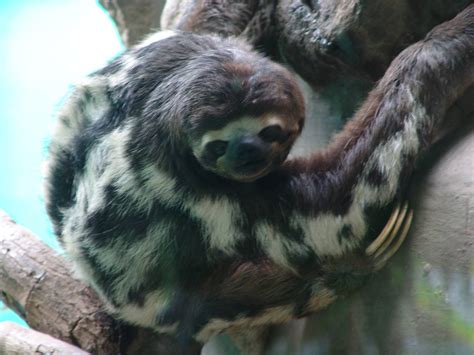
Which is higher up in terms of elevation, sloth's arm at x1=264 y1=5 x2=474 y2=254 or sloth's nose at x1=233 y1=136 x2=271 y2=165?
sloth's nose at x1=233 y1=136 x2=271 y2=165

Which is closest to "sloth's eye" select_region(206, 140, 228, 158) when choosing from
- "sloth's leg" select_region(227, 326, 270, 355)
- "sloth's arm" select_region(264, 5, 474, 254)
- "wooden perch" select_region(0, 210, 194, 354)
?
"sloth's arm" select_region(264, 5, 474, 254)

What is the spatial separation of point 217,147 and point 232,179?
18cm

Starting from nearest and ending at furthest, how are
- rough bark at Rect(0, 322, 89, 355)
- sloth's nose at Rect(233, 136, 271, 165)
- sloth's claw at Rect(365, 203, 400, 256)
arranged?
1. sloth's nose at Rect(233, 136, 271, 165)
2. sloth's claw at Rect(365, 203, 400, 256)
3. rough bark at Rect(0, 322, 89, 355)

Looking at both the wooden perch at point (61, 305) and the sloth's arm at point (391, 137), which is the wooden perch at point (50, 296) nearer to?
the wooden perch at point (61, 305)

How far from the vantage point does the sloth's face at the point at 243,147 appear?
268cm

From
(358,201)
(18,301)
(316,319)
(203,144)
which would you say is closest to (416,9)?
(358,201)

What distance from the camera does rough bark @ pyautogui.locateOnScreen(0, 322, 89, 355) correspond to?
3250 millimetres

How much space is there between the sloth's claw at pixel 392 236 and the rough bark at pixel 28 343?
150 cm

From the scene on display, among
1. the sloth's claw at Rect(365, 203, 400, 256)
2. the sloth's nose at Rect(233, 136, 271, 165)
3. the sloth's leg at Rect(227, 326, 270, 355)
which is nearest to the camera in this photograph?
the sloth's nose at Rect(233, 136, 271, 165)

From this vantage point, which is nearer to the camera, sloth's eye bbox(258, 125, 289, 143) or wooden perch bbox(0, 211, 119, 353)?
sloth's eye bbox(258, 125, 289, 143)

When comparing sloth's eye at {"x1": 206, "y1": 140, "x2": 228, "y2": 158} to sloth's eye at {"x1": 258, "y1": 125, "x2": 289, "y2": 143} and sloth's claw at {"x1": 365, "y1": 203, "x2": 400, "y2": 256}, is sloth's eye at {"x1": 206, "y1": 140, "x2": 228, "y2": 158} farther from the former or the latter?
sloth's claw at {"x1": 365, "y1": 203, "x2": 400, "y2": 256}

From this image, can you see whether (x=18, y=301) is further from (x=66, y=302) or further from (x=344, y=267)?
(x=344, y=267)

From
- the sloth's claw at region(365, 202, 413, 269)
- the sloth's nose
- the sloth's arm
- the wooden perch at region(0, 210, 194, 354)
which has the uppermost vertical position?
the sloth's nose

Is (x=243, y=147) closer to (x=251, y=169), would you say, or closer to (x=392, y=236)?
(x=251, y=169)
